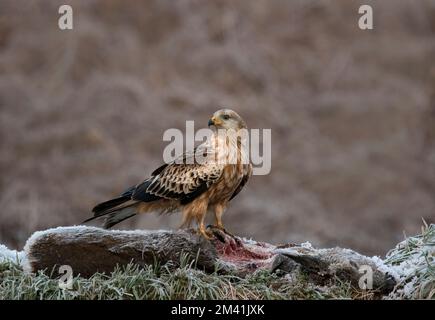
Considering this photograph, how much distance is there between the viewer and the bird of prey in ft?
20.2

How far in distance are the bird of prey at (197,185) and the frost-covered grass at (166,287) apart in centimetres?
69

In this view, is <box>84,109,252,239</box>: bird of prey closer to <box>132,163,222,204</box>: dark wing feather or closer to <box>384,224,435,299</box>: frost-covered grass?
<box>132,163,222,204</box>: dark wing feather

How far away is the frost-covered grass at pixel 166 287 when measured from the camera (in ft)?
17.2

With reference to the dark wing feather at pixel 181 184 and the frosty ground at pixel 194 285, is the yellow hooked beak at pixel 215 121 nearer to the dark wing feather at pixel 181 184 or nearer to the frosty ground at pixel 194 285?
the dark wing feather at pixel 181 184

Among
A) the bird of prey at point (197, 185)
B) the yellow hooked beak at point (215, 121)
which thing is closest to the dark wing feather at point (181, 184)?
the bird of prey at point (197, 185)

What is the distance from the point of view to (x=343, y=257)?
5.58m

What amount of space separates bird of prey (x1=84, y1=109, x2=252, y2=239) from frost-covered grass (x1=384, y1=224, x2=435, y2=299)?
4.66 ft

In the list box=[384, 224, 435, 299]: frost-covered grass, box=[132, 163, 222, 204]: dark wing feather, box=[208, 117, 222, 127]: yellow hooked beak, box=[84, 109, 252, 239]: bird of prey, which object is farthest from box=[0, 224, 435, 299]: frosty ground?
box=[208, 117, 222, 127]: yellow hooked beak

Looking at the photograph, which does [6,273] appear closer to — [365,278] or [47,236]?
[47,236]

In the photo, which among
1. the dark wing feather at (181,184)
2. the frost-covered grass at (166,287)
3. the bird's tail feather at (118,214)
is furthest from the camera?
the bird's tail feather at (118,214)

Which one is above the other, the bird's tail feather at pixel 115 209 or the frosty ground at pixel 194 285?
the bird's tail feather at pixel 115 209

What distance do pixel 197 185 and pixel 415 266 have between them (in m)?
1.82

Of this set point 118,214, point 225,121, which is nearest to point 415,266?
point 225,121
